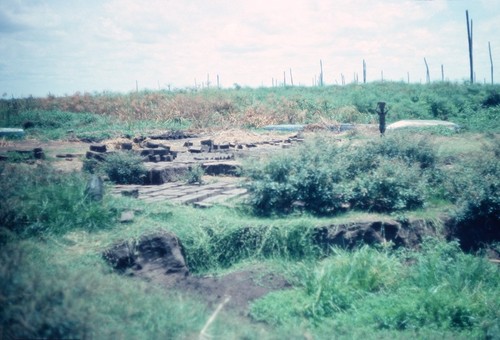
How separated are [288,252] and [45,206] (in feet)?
10.7

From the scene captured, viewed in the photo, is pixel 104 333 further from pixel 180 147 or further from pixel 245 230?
pixel 180 147

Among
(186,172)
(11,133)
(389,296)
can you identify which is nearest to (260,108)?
(11,133)

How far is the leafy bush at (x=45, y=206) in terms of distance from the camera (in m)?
5.06

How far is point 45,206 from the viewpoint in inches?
212

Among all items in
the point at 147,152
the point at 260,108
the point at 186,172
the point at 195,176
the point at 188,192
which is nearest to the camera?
the point at 188,192

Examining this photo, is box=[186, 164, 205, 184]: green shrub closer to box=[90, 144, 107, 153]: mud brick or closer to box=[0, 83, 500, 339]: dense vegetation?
box=[0, 83, 500, 339]: dense vegetation

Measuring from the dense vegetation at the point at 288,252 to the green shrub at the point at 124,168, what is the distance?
0.03 m

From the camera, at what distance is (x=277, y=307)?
15.3 ft

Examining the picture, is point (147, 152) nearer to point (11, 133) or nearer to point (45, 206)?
point (45, 206)

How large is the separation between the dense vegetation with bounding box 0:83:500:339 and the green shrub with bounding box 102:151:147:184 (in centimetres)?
3

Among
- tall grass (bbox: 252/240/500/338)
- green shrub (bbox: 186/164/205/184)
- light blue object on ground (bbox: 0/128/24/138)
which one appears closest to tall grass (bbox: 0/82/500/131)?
light blue object on ground (bbox: 0/128/24/138)

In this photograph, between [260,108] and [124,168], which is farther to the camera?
[260,108]

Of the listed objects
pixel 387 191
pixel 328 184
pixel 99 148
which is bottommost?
pixel 387 191

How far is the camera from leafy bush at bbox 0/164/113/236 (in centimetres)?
506
